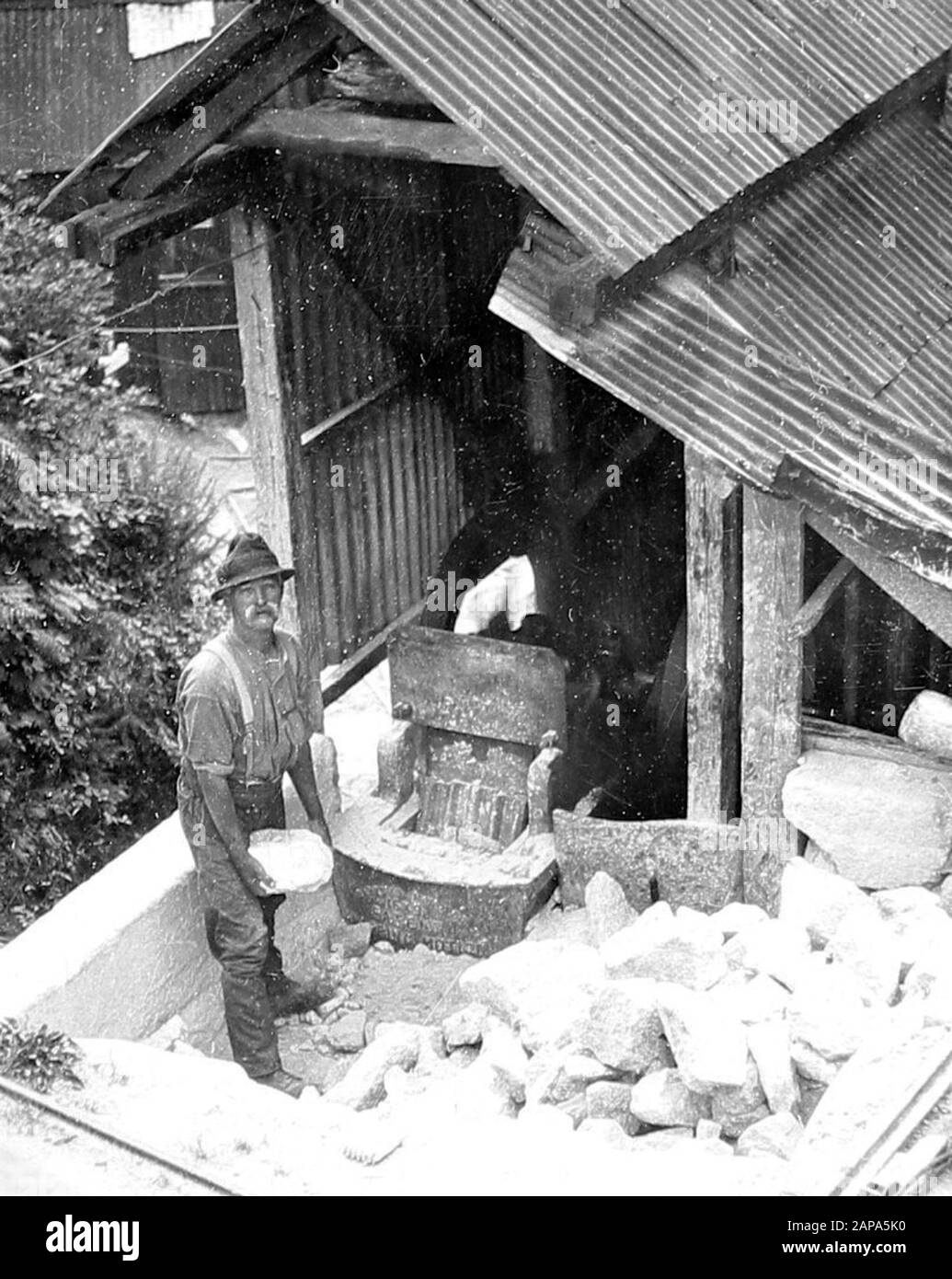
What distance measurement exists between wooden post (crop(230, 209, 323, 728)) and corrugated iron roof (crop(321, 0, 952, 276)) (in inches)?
58.9

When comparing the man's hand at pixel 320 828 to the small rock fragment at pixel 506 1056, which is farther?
the man's hand at pixel 320 828

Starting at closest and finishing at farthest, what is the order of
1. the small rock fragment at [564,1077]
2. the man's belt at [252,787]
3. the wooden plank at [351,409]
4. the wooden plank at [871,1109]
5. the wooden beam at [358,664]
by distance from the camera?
the wooden plank at [871,1109] < the small rock fragment at [564,1077] < the man's belt at [252,787] < the wooden plank at [351,409] < the wooden beam at [358,664]

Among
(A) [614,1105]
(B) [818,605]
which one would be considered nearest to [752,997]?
(A) [614,1105]

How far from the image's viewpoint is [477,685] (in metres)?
7.84

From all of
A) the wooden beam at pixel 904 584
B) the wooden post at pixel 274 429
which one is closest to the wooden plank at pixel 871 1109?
the wooden beam at pixel 904 584

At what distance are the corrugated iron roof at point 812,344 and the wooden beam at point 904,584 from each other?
0.34 feet

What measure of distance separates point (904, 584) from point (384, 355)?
150 inches

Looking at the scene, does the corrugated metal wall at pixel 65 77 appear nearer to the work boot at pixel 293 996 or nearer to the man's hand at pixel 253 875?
the work boot at pixel 293 996

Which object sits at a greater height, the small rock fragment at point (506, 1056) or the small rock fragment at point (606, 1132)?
the small rock fragment at point (606, 1132)

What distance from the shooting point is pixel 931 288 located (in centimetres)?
798

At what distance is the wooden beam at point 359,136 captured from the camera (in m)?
6.51

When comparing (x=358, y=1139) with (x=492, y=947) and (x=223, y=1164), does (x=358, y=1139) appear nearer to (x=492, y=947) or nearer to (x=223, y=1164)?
(x=223, y=1164)
